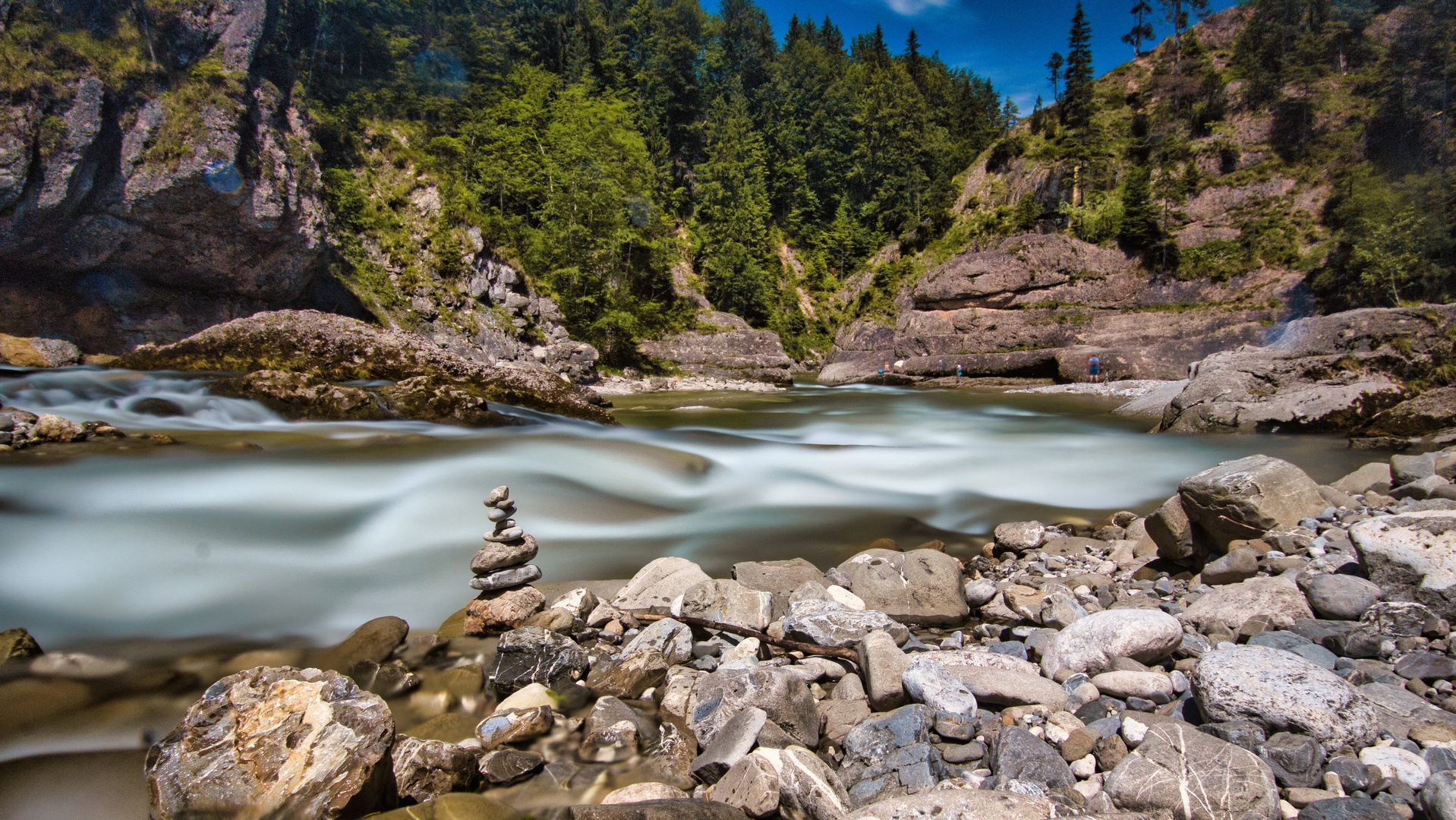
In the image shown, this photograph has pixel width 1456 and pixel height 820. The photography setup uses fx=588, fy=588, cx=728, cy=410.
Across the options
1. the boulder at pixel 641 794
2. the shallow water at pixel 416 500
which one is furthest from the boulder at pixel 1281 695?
the shallow water at pixel 416 500

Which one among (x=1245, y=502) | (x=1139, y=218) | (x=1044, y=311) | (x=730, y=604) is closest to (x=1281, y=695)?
(x=730, y=604)

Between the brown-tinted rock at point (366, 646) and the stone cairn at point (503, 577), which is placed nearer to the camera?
the brown-tinted rock at point (366, 646)

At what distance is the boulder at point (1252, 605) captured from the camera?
2.85m

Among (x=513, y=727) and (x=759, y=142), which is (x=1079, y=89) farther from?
(x=513, y=727)

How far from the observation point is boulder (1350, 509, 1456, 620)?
2512 millimetres

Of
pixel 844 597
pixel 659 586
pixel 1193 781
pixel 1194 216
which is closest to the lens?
pixel 1193 781

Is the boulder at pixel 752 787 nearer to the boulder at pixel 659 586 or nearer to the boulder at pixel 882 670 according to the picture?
the boulder at pixel 882 670

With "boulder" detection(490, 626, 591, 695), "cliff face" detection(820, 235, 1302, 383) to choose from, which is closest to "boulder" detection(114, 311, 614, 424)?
"boulder" detection(490, 626, 591, 695)

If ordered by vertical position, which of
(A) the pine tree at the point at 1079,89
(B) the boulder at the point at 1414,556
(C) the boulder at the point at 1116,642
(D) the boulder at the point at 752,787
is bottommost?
(D) the boulder at the point at 752,787

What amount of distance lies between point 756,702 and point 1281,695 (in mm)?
1791

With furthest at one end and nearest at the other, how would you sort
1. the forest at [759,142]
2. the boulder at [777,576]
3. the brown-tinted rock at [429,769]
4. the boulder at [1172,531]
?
the forest at [759,142]
the boulder at [1172,531]
the boulder at [777,576]
the brown-tinted rock at [429,769]

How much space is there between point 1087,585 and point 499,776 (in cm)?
358

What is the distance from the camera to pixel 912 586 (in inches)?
142

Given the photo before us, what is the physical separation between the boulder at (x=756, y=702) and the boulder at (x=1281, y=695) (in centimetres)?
140
